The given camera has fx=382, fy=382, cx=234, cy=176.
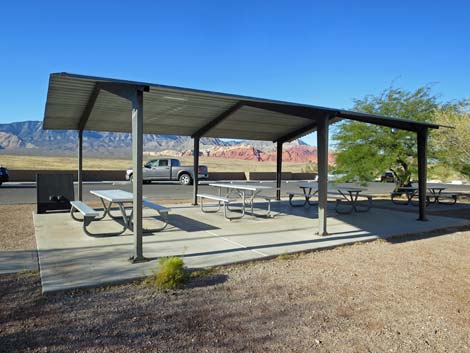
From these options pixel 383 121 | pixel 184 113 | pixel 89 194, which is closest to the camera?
pixel 383 121

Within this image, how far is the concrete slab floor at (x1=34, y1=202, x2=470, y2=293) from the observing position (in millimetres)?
4587

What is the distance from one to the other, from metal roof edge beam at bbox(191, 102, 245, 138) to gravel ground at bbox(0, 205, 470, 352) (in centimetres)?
423

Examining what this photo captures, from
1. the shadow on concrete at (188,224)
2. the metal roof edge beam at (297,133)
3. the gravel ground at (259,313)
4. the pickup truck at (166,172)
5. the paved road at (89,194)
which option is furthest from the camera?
the pickup truck at (166,172)

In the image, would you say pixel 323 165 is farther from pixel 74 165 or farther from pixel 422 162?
pixel 74 165

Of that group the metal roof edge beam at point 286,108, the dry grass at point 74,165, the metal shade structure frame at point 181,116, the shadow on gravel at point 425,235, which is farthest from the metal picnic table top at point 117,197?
the dry grass at point 74,165

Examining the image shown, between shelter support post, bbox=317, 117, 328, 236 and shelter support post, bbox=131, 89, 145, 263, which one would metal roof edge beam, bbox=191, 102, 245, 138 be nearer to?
shelter support post, bbox=317, 117, 328, 236

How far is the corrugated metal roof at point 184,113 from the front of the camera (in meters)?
6.34

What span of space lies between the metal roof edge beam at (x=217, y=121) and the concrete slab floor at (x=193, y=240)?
7.44ft

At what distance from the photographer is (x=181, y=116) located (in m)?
8.98

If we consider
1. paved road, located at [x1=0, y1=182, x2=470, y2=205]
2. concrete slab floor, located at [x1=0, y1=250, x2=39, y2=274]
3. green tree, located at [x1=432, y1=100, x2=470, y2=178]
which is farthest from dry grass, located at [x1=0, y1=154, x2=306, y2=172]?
concrete slab floor, located at [x1=0, y1=250, x2=39, y2=274]

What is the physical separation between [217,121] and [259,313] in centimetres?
666

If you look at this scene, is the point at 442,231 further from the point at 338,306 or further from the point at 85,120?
the point at 85,120

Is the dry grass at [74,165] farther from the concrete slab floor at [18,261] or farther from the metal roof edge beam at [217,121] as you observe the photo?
A: the concrete slab floor at [18,261]

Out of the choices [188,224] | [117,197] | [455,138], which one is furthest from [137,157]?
[455,138]
